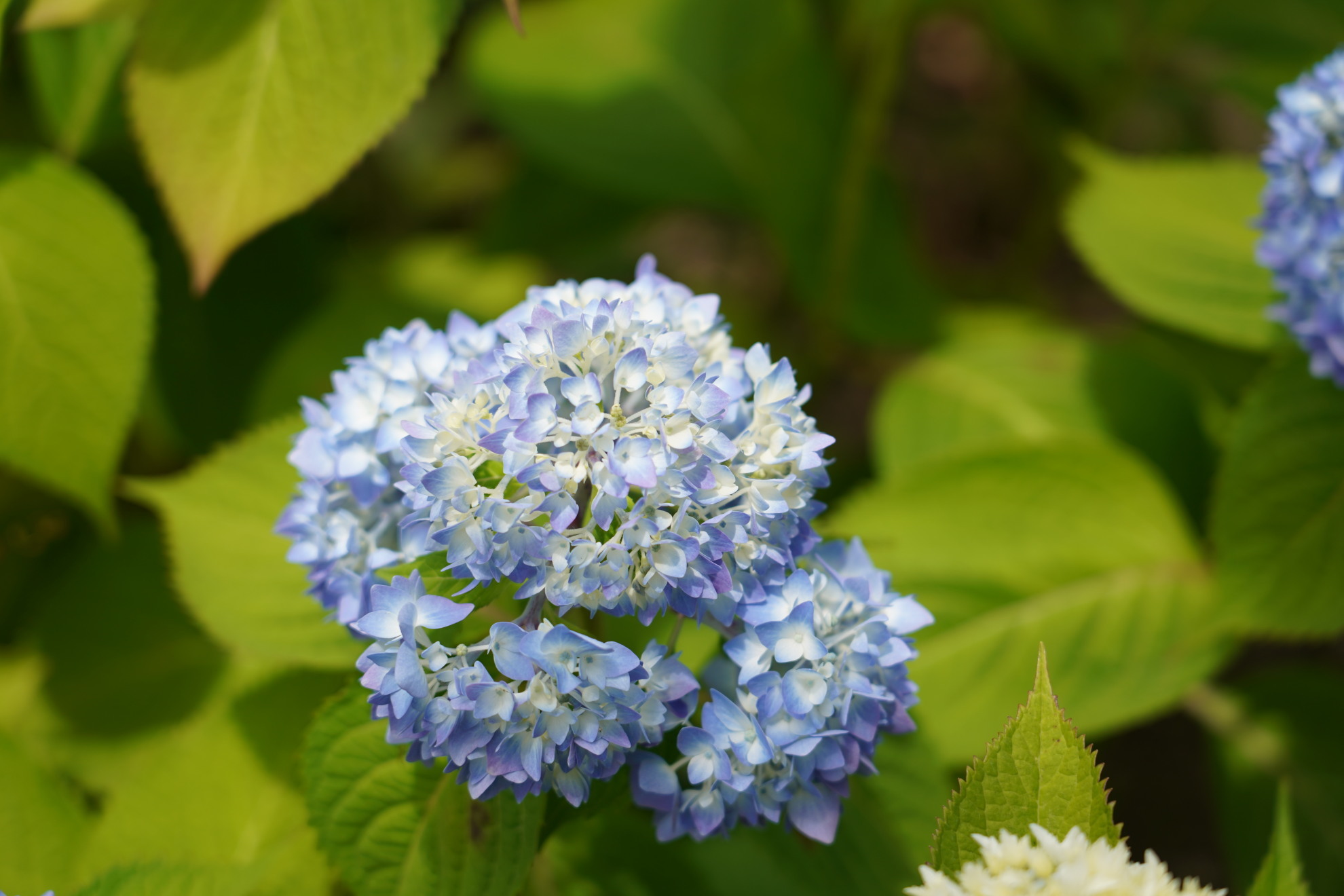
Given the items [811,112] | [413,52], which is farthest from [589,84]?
[413,52]

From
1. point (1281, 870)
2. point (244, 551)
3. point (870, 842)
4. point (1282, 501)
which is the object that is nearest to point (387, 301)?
point (244, 551)

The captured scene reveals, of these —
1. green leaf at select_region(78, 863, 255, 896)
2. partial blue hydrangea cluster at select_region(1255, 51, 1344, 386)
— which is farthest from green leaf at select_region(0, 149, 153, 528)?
partial blue hydrangea cluster at select_region(1255, 51, 1344, 386)

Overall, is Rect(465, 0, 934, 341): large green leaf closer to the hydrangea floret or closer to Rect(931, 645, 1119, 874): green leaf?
Rect(931, 645, 1119, 874): green leaf

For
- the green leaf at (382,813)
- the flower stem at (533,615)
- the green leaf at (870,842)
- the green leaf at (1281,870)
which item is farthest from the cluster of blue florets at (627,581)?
the green leaf at (1281,870)

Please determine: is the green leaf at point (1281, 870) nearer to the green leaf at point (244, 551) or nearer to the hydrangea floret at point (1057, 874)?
the hydrangea floret at point (1057, 874)

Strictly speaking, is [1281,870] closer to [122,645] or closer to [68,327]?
[68,327]

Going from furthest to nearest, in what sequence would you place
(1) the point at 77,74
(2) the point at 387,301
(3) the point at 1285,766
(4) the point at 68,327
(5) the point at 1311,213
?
(2) the point at 387,301
(3) the point at 1285,766
(1) the point at 77,74
(4) the point at 68,327
(5) the point at 1311,213
